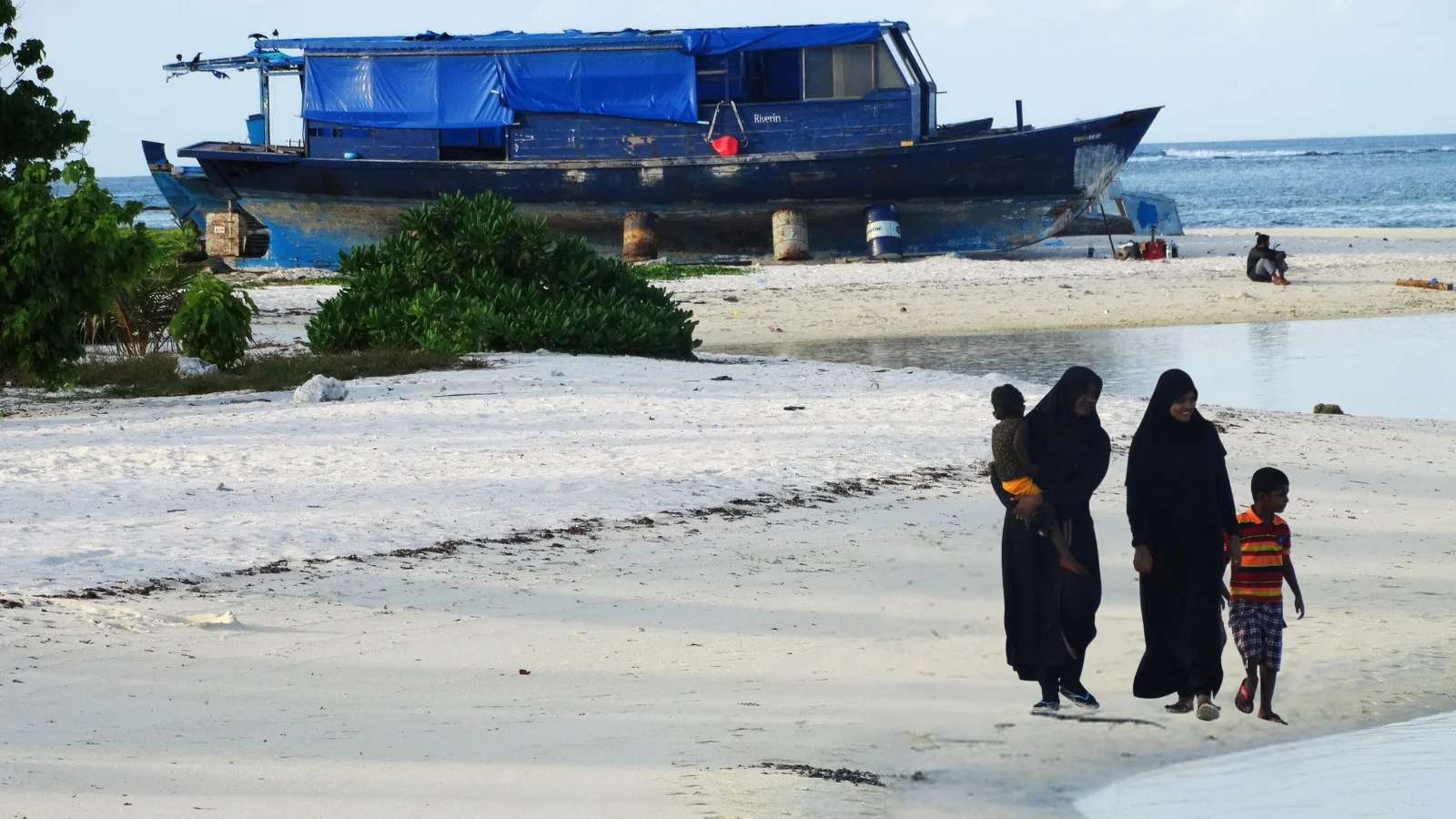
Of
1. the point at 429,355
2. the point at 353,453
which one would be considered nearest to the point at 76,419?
the point at 353,453

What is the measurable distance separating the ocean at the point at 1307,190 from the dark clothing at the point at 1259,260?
61.4ft

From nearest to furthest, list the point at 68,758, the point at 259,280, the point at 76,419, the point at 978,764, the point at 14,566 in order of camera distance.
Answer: the point at 68,758
the point at 978,764
the point at 14,566
the point at 76,419
the point at 259,280

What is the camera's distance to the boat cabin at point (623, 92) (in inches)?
955

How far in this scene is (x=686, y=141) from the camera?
988 inches

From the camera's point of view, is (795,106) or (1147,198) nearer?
(795,106)

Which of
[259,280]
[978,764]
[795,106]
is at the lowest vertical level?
[978,764]

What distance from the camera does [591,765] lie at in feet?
14.0

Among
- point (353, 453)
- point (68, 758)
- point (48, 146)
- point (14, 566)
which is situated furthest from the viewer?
point (48, 146)

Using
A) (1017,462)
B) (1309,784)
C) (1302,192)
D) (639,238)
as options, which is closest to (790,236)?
(639,238)

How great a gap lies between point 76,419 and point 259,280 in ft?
49.0

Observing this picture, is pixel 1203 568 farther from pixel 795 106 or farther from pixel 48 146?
pixel 795 106

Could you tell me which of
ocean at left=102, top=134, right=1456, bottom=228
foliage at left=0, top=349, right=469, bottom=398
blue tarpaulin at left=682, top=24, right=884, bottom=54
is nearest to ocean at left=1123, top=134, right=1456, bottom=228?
ocean at left=102, top=134, right=1456, bottom=228

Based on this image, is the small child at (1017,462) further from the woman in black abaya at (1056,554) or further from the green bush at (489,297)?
the green bush at (489,297)

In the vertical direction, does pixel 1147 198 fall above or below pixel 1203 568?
above
